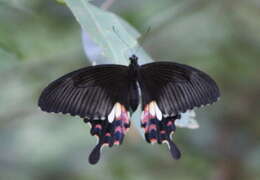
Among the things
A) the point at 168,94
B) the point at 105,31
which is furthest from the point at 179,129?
the point at 105,31

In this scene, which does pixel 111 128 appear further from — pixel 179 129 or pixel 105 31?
pixel 179 129

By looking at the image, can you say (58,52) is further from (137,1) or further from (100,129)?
(100,129)

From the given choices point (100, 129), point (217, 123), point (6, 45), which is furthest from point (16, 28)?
point (217, 123)

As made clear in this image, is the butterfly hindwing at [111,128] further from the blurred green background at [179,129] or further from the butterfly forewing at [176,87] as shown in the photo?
the blurred green background at [179,129]

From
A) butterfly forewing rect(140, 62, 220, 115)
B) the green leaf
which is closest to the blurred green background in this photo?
butterfly forewing rect(140, 62, 220, 115)

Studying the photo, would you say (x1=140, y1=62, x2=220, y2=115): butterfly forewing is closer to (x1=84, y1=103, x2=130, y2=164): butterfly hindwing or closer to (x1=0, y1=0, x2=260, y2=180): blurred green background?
(x1=84, y1=103, x2=130, y2=164): butterfly hindwing

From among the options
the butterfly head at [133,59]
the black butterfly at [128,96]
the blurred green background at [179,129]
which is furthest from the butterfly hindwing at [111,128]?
the blurred green background at [179,129]
